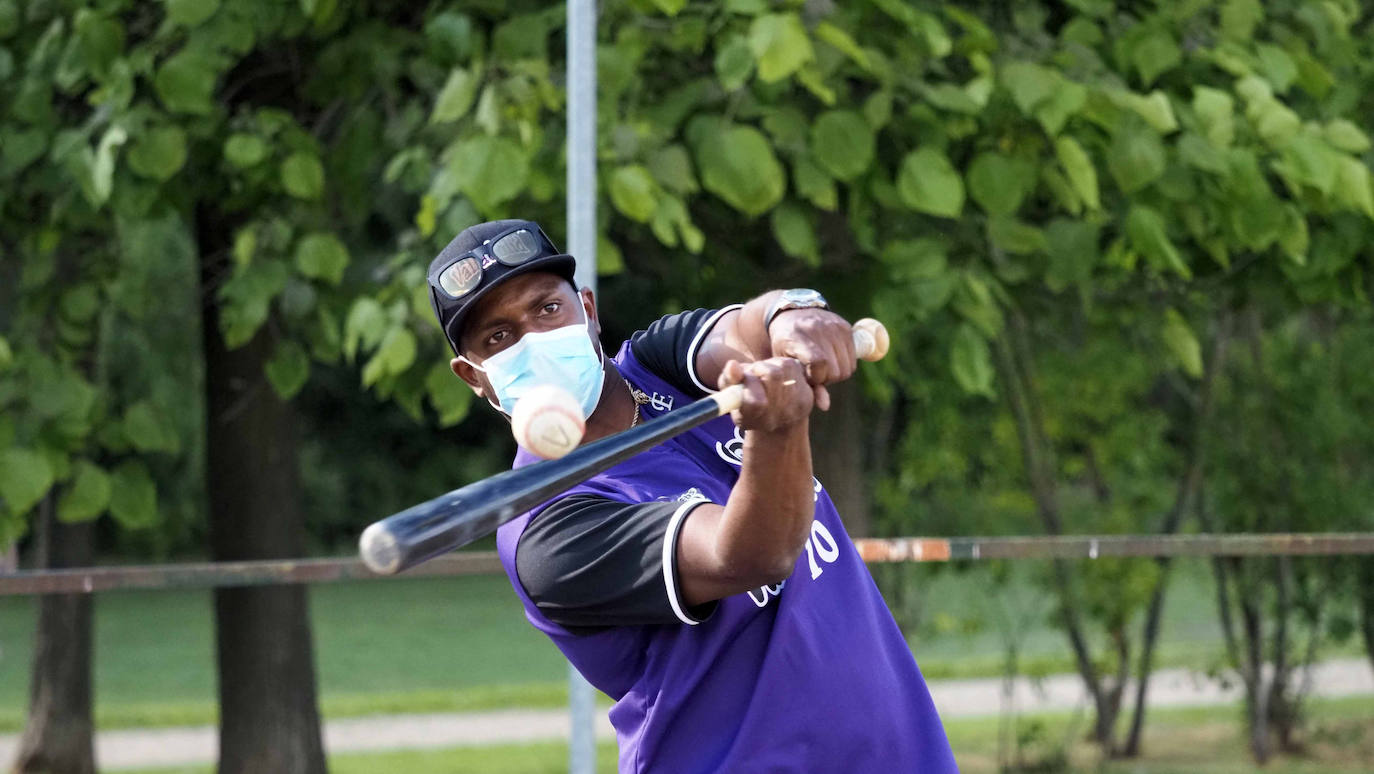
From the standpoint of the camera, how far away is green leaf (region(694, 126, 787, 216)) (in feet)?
13.7

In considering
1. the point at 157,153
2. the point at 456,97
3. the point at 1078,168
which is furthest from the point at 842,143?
the point at 157,153

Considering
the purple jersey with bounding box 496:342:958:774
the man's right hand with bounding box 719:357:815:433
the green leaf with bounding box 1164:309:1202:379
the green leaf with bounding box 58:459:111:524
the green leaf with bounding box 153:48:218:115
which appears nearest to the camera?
the man's right hand with bounding box 719:357:815:433

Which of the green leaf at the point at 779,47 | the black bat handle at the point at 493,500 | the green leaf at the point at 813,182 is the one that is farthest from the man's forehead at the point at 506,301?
the green leaf at the point at 813,182

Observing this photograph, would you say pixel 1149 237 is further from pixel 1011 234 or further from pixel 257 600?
pixel 257 600

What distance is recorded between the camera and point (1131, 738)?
8.66 meters

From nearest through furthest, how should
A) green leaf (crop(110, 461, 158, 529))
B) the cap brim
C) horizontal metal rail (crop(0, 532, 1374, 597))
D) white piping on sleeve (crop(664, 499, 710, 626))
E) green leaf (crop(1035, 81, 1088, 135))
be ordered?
white piping on sleeve (crop(664, 499, 710, 626)), the cap brim, horizontal metal rail (crop(0, 532, 1374, 597)), green leaf (crop(1035, 81, 1088, 135)), green leaf (crop(110, 461, 158, 529))

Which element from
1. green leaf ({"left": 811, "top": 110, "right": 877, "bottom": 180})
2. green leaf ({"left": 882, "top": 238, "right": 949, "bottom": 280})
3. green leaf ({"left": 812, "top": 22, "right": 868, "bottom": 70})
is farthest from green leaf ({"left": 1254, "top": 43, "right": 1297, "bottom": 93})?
green leaf ({"left": 812, "top": 22, "right": 868, "bottom": 70})

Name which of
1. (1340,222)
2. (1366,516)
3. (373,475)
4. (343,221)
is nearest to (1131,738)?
(1366,516)

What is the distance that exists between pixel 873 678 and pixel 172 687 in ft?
42.3

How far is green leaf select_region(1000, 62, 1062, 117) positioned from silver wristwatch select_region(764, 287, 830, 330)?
244cm

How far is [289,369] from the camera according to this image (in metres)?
5.22

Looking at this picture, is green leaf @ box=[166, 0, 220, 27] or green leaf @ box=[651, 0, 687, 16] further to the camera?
green leaf @ box=[166, 0, 220, 27]

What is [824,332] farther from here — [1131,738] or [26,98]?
[1131,738]

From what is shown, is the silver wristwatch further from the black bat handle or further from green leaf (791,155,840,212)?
green leaf (791,155,840,212)
